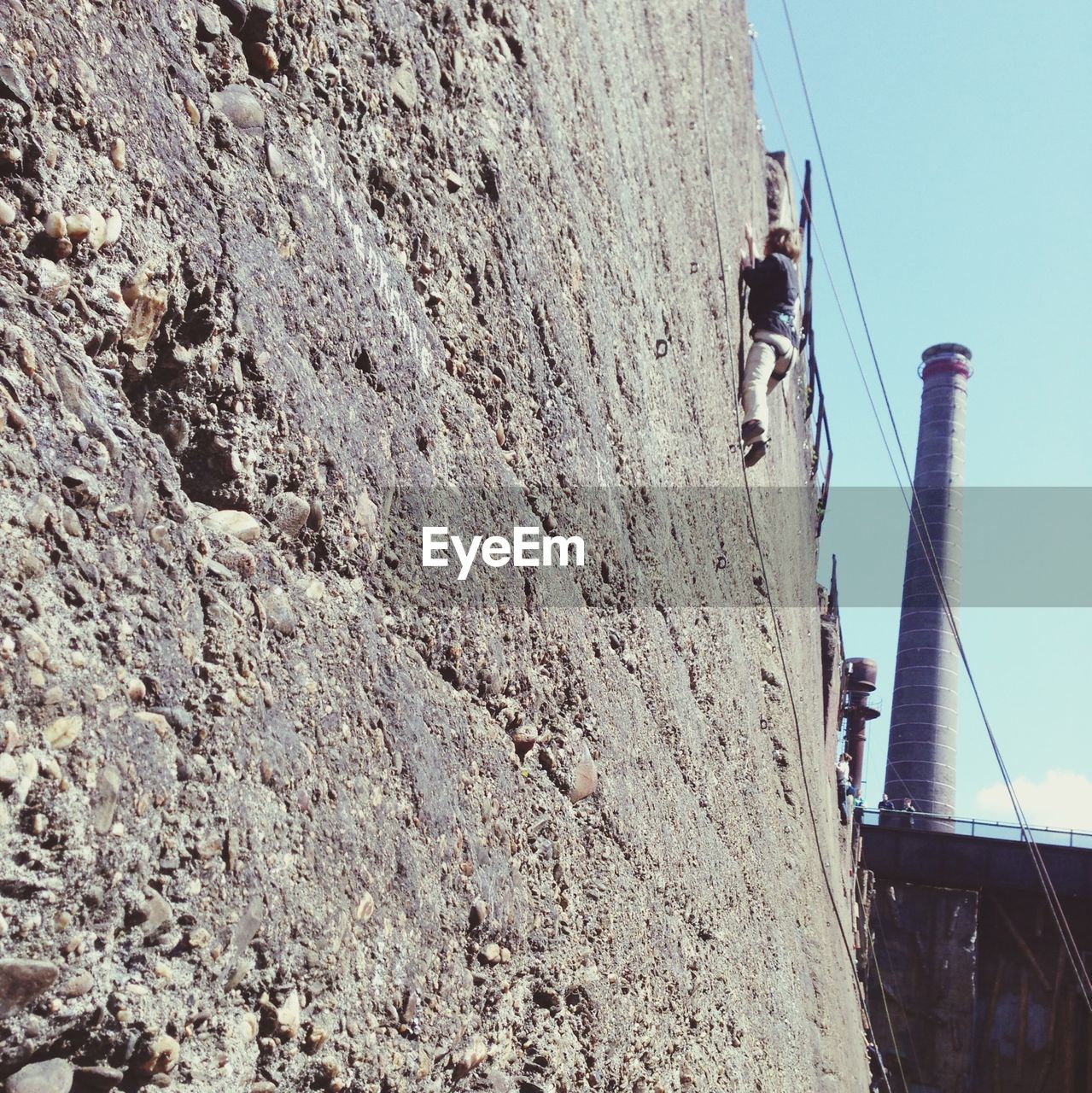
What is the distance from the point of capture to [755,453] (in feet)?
18.1

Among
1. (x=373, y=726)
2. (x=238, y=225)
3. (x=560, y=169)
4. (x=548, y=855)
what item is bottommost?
(x=548, y=855)

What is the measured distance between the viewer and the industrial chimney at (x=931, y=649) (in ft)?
72.3

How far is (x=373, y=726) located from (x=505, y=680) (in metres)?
0.53

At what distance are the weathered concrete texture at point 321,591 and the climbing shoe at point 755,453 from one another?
7.28 ft

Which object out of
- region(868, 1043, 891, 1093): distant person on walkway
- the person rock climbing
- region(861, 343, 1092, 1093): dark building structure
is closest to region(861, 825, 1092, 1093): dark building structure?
region(861, 343, 1092, 1093): dark building structure

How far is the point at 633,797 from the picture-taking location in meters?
2.75

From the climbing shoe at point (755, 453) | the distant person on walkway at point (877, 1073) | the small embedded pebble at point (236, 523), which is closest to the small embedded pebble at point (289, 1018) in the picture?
the small embedded pebble at point (236, 523)

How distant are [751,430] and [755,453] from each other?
0.23 meters

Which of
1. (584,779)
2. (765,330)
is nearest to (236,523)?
(584,779)

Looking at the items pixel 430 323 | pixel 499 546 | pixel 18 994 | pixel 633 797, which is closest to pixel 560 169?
pixel 430 323

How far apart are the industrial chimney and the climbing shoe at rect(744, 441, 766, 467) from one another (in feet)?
53.2

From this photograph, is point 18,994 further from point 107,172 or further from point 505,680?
point 505,680

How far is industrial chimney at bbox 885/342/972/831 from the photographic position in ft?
72.3

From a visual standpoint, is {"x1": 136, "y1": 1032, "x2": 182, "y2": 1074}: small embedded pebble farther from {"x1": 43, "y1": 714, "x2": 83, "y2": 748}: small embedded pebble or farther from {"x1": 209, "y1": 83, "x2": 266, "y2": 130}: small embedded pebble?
{"x1": 209, "y1": 83, "x2": 266, "y2": 130}: small embedded pebble
